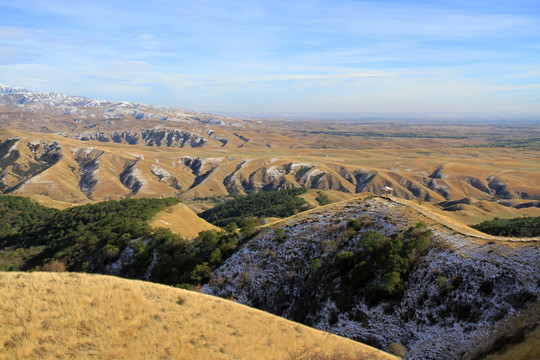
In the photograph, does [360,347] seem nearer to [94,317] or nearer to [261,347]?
[261,347]

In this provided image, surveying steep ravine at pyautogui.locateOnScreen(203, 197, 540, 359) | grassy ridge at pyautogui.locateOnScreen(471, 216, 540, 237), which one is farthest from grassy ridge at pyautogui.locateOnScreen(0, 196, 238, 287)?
grassy ridge at pyautogui.locateOnScreen(471, 216, 540, 237)

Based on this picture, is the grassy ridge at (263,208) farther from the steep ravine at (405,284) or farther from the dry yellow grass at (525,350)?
the dry yellow grass at (525,350)

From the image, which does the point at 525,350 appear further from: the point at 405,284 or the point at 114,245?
the point at 114,245

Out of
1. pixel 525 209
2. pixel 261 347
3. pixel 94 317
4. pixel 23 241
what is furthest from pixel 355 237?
pixel 525 209

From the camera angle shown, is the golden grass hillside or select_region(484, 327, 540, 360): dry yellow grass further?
the golden grass hillside

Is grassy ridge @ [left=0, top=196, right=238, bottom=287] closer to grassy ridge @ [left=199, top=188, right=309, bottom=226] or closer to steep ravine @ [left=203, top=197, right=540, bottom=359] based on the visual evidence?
steep ravine @ [left=203, top=197, right=540, bottom=359]

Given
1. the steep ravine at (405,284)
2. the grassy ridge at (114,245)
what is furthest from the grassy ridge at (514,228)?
the grassy ridge at (114,245)

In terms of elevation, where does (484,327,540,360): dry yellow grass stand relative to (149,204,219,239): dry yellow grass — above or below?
above

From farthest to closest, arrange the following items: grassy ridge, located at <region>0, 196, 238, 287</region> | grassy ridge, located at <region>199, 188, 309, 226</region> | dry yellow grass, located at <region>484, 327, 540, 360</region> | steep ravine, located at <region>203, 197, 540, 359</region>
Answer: grassy ridge, located at <region>199, 188, 309, 226</region>
grassy ridge, located at <region>0, 196, 238, 287</region>
steep ravine, located at <region>203, 197, 540, 359</region>
dry yellow grass, located at <region>484, 327, 540, 360</region>

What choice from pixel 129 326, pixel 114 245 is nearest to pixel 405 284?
pixel 129 326
